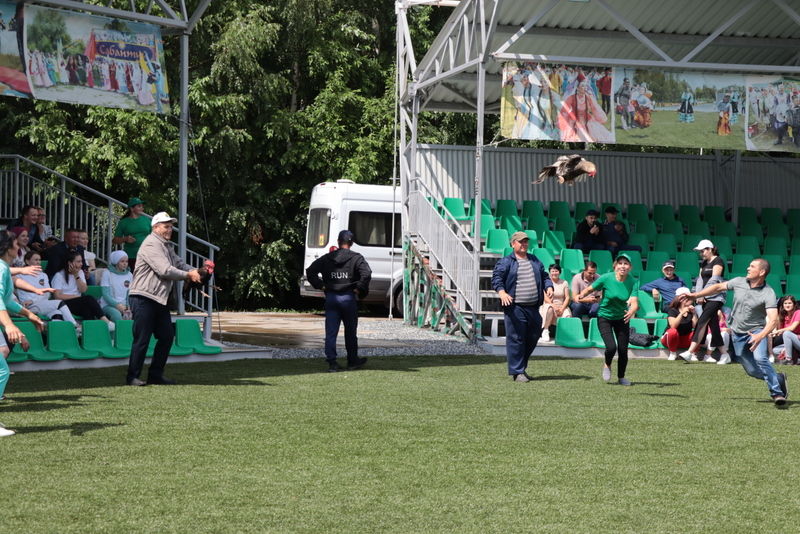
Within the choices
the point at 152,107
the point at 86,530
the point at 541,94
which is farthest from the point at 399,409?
the point at 541,94

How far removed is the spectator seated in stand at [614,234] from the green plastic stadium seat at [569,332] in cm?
368

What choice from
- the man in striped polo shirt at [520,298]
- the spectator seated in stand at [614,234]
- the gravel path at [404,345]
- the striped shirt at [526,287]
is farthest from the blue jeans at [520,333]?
the spectator seated in stand at [614,234]

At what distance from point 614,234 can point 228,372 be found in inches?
378

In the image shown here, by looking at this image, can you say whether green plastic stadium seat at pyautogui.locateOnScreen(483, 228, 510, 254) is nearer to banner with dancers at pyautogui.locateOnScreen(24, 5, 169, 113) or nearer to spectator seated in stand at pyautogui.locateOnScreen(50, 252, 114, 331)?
banner with dancers at pyautogui.locateOnScreen(24, 5, 169, 113)

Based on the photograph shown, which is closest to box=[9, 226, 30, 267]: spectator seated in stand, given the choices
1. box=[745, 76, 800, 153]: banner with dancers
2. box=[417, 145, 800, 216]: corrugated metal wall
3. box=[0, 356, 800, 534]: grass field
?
box=[0, 356, 800, 534]: grass field

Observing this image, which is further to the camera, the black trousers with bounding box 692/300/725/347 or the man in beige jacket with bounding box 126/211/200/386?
the black trousers with bounding box 692/300/725/347

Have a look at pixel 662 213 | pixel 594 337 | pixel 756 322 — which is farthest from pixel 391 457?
pixel 662 213

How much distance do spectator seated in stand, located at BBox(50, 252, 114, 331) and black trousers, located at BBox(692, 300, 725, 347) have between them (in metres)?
8.32

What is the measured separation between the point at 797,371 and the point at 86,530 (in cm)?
1198

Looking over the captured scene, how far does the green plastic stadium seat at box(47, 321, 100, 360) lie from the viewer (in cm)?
1446

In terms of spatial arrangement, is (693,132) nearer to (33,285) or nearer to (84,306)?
(84,306)

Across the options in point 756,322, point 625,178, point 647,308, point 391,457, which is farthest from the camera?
point 625,178

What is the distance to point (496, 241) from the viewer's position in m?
21.2

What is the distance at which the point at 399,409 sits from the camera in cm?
1112
